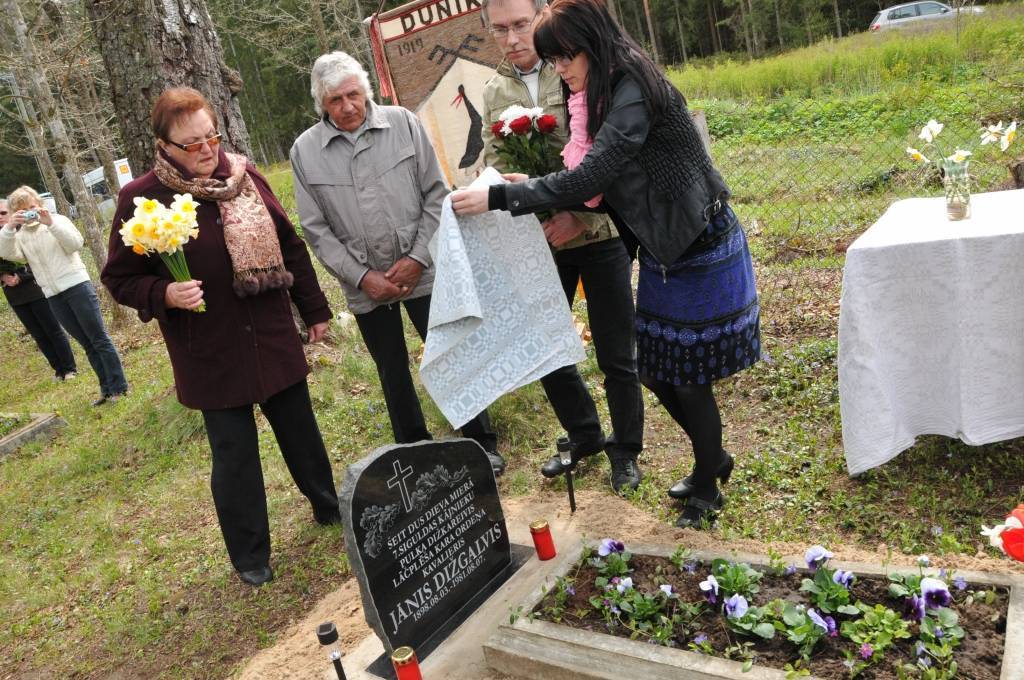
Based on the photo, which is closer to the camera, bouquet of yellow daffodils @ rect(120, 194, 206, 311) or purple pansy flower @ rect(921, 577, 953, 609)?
purple pansy flower @ rect(921, 577, 953, 609)

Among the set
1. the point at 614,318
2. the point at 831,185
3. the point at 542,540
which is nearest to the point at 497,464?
the point at 542,540

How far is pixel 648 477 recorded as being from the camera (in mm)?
3766

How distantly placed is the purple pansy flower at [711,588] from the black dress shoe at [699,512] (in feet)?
2.19

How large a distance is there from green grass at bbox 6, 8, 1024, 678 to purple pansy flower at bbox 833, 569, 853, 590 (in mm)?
628

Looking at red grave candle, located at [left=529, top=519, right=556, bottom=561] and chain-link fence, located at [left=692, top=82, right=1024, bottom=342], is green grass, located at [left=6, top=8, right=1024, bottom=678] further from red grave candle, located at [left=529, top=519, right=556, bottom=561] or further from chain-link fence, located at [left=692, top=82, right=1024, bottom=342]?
red grave candle, located at [left=529, top=519, right=556, bottom=561]

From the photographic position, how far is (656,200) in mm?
2693

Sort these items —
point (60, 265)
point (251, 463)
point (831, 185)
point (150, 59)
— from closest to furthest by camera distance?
1. point (251, 463)
2. point (150, 59)
3. point (60, 265)
4. point (831, 185)

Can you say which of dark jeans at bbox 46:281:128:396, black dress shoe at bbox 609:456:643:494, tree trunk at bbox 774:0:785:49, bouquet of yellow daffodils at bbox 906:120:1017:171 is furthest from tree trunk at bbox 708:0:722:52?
black dress shoe at bbox 609:456:643:494

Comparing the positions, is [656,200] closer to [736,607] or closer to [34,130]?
[736,607]

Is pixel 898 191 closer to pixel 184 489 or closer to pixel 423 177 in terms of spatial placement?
pixel 423 177

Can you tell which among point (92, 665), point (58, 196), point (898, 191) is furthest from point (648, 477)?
point (58, 196)

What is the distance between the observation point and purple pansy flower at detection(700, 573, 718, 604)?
2496mm

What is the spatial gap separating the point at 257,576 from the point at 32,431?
15.1 feet

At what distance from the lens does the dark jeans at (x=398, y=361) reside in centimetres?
379
